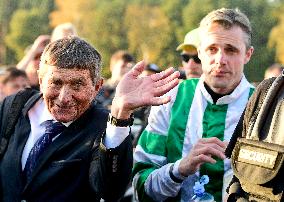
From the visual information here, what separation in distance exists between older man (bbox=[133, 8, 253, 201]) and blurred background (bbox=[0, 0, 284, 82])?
4943 cm

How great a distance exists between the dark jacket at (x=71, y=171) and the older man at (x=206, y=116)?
0.59 m

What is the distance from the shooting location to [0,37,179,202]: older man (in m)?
3.36

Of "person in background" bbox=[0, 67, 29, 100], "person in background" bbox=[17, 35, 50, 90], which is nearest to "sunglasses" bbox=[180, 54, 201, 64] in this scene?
"person in background" bbox=[17, 35, 50, 90]

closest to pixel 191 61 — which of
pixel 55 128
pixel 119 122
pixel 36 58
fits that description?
pixel 36 58

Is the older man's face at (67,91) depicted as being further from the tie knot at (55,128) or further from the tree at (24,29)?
the tree at (24,29)

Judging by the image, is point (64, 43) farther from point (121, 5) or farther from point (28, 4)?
point (28, 4)

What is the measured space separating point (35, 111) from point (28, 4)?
253ft

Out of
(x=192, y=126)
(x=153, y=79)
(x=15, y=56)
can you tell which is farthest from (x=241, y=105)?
(x=15, y=56)

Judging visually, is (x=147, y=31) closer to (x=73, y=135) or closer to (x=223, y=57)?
(x=223, y=57)

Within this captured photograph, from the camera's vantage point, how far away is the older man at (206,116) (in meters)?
3.99

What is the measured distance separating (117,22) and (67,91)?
67.4 meters

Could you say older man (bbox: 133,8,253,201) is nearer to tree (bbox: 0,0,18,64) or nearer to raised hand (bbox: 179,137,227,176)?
raised hand (bbox: 179,137,227,176)

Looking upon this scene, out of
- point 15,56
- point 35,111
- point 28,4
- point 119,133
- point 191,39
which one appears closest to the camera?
point 119,133

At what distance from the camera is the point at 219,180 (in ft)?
13.0
